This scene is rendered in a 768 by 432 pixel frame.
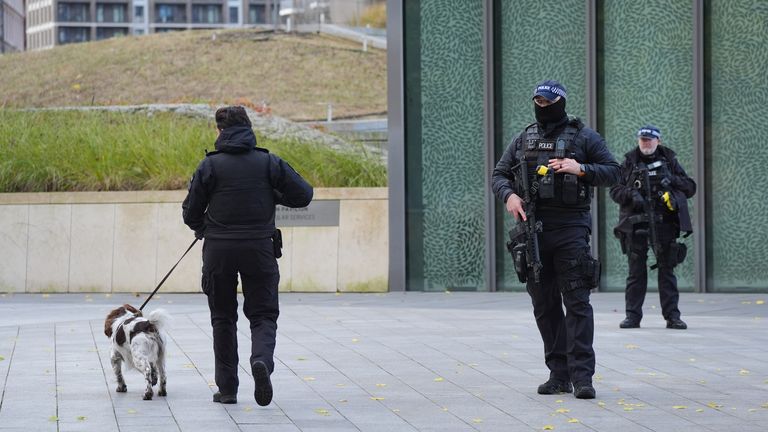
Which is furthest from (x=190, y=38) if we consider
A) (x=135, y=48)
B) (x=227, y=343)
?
(x=227, y=343)

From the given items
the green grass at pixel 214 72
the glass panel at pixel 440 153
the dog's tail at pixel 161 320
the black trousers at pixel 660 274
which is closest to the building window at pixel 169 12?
the green grass at pixel 214 72

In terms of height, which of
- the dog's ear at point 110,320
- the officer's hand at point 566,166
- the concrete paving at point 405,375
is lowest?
the concrete paving at point 405,375

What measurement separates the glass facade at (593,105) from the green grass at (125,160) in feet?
3.96

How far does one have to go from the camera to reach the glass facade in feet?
53.1

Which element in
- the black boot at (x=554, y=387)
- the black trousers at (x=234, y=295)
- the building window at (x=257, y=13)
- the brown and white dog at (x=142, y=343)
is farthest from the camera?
the building window at (x=257, y=13)

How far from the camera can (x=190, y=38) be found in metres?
49.6

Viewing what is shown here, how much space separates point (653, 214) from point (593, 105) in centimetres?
456

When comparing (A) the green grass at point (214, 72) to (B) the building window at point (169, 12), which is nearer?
(A) the green grass at point (214, 72)

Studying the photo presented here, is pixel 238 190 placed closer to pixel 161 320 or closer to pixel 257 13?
pixel 161 320

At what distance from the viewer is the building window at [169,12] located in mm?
129875

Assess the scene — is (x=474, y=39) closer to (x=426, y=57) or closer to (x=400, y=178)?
(x=426, y=57)

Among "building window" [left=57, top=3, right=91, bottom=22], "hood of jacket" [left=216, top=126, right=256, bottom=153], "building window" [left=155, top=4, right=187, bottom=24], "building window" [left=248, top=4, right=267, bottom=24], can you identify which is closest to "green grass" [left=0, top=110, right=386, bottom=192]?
"hood of jacket" [left=216, top=126, right=256, bottom=153]

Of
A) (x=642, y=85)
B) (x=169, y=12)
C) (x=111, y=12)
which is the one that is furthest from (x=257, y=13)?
(x=642, y=85)

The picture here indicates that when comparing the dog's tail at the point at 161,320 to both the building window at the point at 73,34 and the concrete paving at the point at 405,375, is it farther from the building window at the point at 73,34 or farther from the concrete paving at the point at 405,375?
the building window at the point at 73,34
